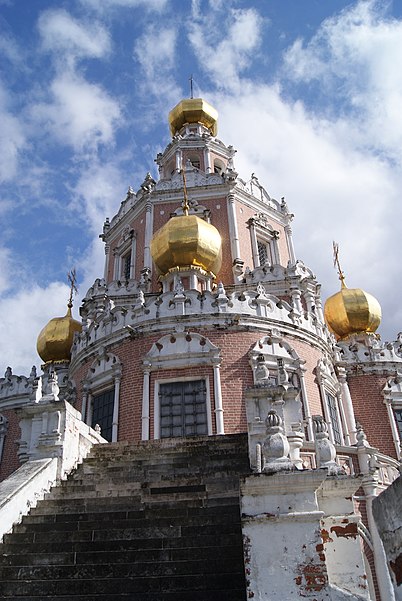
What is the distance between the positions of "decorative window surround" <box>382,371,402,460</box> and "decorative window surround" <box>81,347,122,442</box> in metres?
11.9

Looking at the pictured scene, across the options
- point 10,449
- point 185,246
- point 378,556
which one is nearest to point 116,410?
point 185,246

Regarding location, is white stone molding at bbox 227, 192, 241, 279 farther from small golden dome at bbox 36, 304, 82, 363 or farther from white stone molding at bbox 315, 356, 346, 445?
small golden dome at bbox 36, 304, 82, 363

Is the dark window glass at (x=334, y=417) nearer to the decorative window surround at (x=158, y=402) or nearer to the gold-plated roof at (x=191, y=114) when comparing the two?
the decorative window surround at (x=158, y=402)

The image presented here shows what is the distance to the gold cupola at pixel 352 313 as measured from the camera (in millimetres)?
28703

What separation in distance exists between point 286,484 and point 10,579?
4.30 metres

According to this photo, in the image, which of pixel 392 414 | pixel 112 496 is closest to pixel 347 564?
pixel 112 496

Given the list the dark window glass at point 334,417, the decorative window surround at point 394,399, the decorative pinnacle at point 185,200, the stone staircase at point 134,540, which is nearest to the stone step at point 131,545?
the stone staircase at point 134,540

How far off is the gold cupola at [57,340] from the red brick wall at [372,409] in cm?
1383

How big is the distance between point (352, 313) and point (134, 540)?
2180 cm

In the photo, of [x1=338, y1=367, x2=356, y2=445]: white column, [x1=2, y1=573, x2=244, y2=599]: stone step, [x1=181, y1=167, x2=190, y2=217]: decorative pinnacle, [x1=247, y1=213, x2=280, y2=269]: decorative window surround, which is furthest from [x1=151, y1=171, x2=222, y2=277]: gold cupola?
[x1=2, y1=573, x2=244, y2=599]: stone step

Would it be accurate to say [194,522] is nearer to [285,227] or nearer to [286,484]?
[286,484]

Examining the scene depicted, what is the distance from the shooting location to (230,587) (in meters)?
7.66

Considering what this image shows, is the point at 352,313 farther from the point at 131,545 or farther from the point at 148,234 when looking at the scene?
the point at 131,545

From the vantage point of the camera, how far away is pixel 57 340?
29.5m
